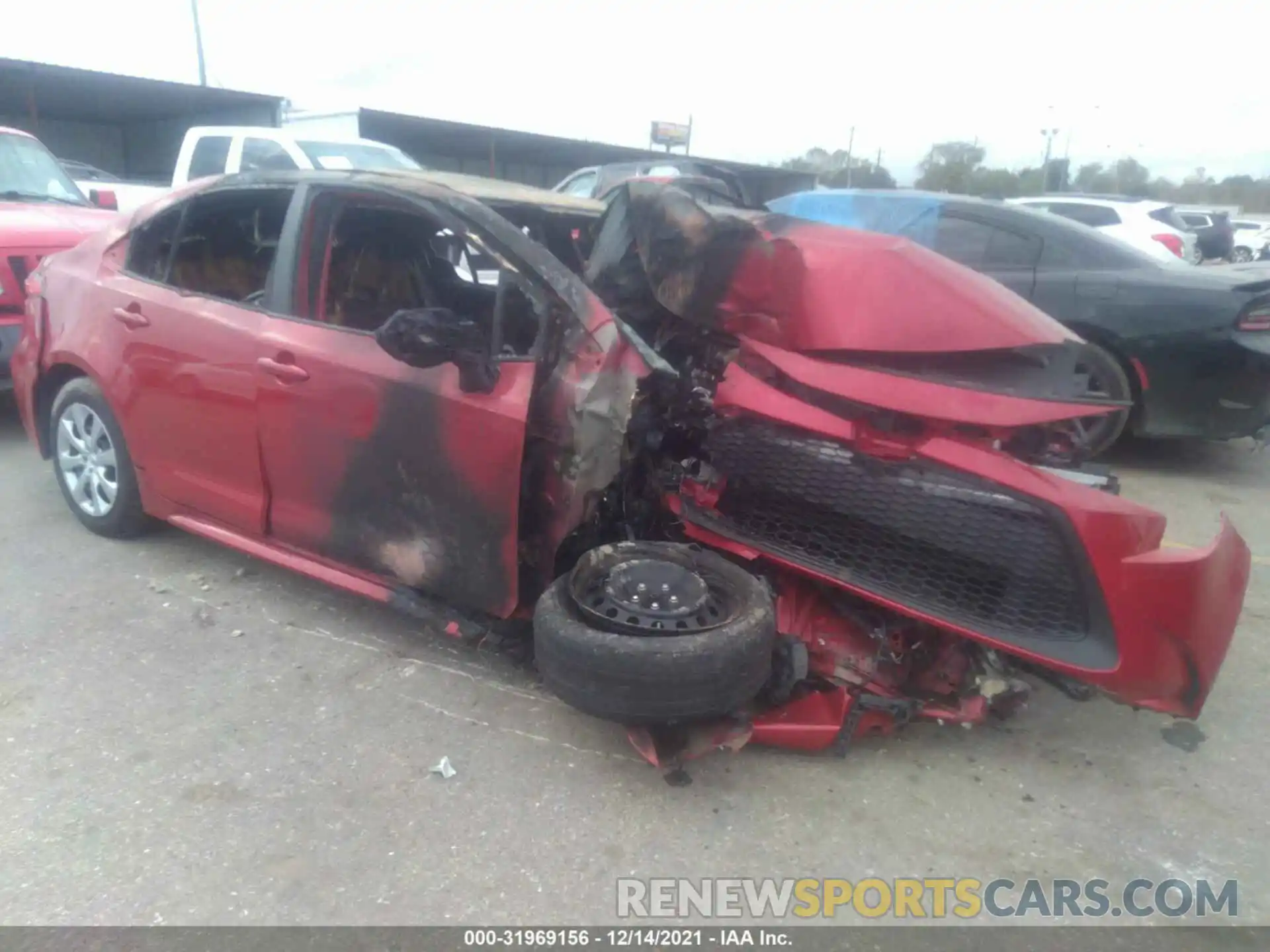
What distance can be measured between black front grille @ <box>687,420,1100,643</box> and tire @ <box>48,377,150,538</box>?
2.71 m

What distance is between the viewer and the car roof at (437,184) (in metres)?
3.34

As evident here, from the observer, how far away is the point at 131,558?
13.9ft

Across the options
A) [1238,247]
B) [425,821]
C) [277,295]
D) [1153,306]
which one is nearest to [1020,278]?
[1153,306]

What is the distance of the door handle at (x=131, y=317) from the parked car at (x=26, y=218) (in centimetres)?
229

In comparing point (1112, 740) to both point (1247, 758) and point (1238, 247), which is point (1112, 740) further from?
point (1238, 247)

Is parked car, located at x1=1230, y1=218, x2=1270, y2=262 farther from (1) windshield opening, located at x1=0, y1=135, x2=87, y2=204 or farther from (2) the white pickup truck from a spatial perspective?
(1) windshield opening, located at x1=0, y1=135, x2=87, y2=204

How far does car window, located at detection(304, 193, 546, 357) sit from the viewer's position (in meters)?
3.11

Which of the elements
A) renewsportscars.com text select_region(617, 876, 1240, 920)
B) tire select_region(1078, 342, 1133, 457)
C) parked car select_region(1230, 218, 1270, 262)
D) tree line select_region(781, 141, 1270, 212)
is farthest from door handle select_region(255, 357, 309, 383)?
tree line select_region(781, 141, 1270, 212)

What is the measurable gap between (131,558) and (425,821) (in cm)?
241

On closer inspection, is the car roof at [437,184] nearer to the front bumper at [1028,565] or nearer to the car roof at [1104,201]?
the front bumper at [1028,565]

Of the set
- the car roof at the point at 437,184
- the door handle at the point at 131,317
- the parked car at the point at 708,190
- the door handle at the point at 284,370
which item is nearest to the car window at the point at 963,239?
the parked car at the point at 708,190

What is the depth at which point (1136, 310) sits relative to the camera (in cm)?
585

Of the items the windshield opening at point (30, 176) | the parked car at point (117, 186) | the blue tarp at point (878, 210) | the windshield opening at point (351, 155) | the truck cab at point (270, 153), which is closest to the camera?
the blue tarp at point (878, 210)

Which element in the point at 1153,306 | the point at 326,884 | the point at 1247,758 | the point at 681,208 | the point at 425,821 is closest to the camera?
the point at 326,884
